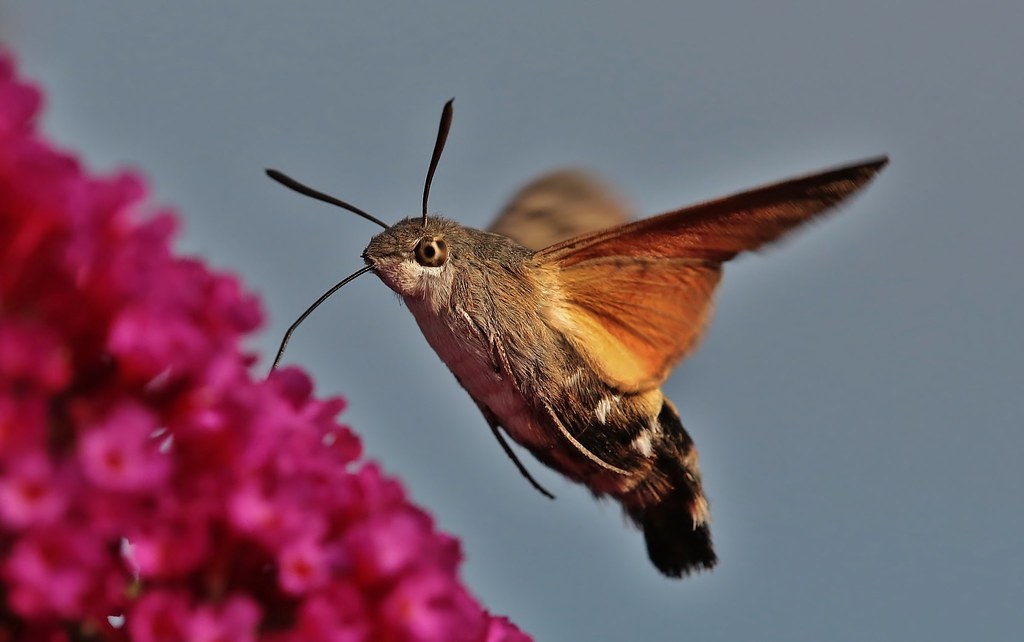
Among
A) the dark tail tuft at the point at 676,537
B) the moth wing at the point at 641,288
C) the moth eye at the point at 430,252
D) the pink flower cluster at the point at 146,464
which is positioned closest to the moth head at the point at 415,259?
the moth eye at the point at 430,252

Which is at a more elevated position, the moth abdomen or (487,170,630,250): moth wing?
(487,170,630,250): moth wing

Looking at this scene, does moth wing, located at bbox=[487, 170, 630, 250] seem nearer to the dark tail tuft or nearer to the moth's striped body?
the moth's striped body

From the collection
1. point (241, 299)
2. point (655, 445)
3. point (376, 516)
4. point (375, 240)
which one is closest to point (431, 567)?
point (376, 516)

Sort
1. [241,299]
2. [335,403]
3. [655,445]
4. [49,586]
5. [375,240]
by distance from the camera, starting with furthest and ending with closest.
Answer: [655,445] → [375,240] → [335,403] → [241,299] → [49,586]

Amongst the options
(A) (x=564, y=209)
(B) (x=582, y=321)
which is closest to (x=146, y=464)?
(B) (x=582, y=321)

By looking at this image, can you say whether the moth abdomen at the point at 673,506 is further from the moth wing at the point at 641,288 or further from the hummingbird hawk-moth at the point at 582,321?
the moth wing at the point at 641,288

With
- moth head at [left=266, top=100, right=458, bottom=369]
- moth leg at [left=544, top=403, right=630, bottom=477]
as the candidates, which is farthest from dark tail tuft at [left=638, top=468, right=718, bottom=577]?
moth head at [left=266, top=100, right=458, bottom=369]

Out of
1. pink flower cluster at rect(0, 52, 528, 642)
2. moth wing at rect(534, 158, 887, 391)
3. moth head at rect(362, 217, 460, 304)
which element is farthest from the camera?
moth wing at rect(534, 158, 887, 391)

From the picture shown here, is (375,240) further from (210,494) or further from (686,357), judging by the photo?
(210,494)
